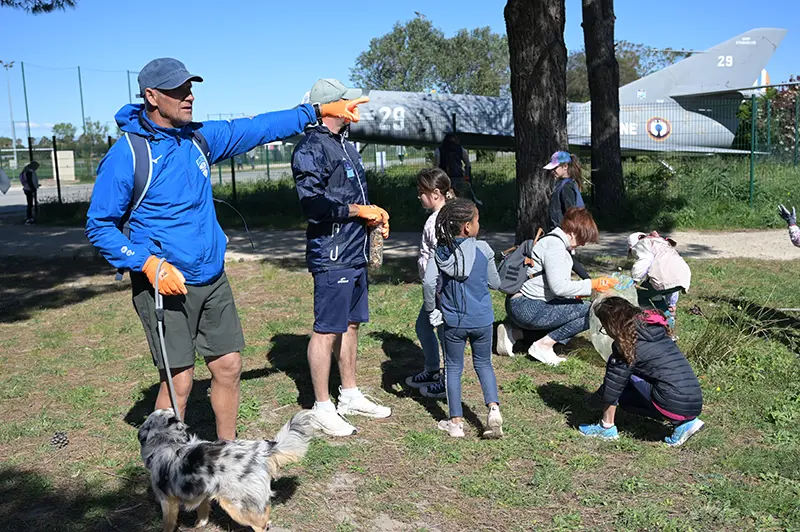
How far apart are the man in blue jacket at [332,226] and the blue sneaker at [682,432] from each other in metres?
1.96

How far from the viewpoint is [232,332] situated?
3.77 m

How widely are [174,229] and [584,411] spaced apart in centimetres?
303

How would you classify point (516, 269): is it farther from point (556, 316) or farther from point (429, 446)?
point (429, 446)

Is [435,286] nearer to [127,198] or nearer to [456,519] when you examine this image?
[456,519]

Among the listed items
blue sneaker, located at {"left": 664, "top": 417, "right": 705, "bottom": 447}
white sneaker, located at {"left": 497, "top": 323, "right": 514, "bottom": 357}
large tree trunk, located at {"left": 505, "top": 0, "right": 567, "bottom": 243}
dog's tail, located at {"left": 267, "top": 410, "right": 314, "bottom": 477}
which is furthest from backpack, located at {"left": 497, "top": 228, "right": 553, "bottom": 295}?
dog's tail, located at {"left": 267, "top": 410, "right": 314, "bottom": 477}

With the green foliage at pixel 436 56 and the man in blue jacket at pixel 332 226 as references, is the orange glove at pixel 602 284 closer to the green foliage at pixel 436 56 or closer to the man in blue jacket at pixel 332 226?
the man in blue jacket at pixel 332 226

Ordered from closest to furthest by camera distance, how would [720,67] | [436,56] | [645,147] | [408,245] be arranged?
1. [408,245]
2. [645,147]
3. [720,67]
4. [436,56]

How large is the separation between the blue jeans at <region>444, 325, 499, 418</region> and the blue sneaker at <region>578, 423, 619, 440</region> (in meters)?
0.61

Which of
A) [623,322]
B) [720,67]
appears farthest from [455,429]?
[720,67]

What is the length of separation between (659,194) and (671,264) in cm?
1000

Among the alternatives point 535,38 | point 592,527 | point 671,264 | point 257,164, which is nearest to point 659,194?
point 535,38

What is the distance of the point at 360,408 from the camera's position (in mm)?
4992

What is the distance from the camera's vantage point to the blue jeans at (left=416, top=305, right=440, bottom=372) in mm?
5422

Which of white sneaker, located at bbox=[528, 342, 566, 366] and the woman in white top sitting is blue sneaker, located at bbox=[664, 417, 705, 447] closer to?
the woman in white top sitting
